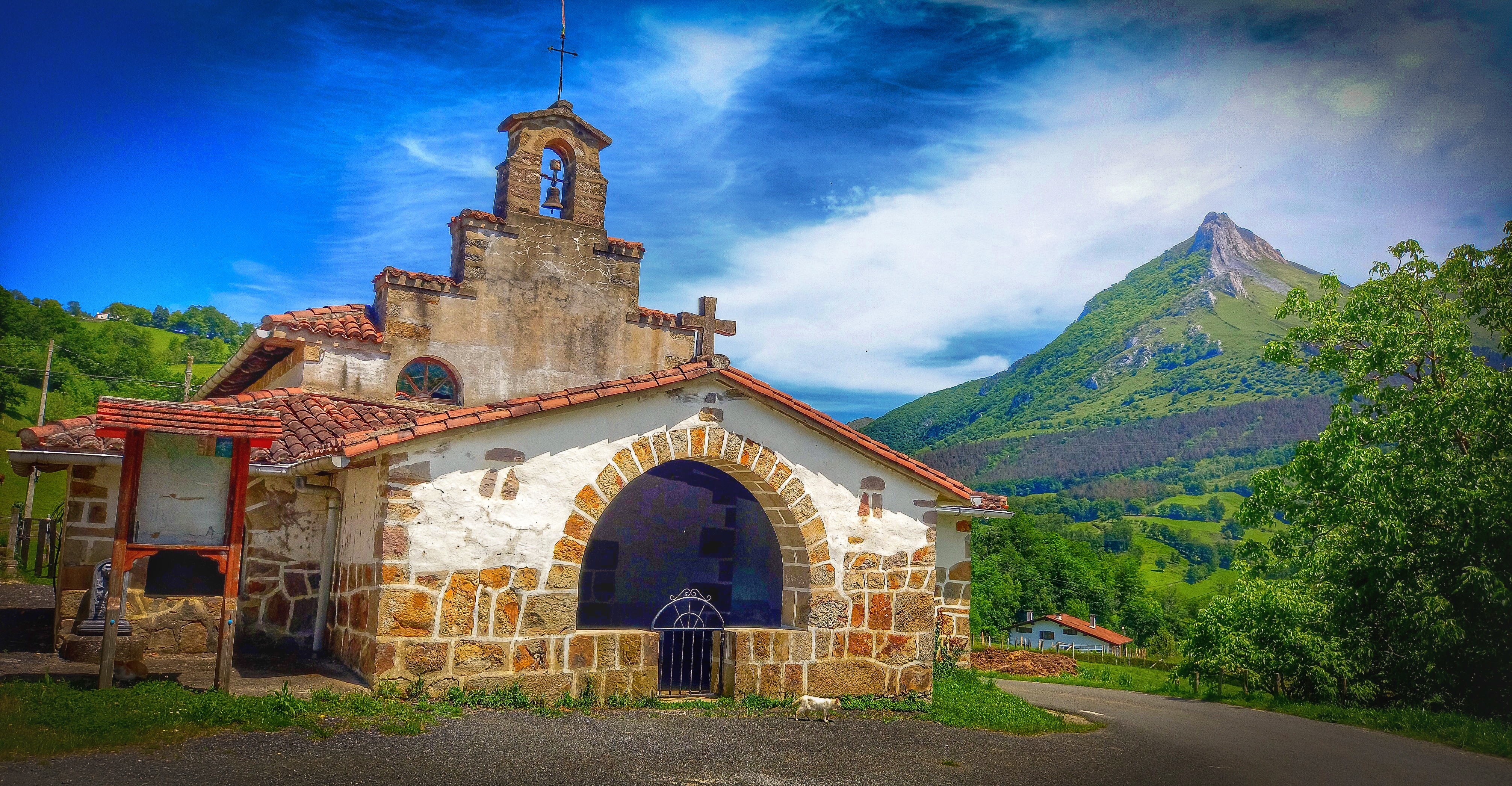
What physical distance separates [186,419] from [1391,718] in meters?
13.9

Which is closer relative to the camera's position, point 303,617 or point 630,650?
point 630,650

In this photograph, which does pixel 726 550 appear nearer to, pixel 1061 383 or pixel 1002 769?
pixel 1002 769

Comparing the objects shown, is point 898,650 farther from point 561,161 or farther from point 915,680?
point 561,161

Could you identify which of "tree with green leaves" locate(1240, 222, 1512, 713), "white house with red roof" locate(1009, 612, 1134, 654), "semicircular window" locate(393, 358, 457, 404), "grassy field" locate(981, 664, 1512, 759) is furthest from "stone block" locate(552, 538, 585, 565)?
"white house with red roof" locate(1009, 612, 1134, 654)

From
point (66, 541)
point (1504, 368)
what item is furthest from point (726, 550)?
point (1504, 368)

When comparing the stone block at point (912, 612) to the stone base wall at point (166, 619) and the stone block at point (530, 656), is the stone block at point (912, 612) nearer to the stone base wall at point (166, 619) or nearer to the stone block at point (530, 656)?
the stone block at point (530, 656)

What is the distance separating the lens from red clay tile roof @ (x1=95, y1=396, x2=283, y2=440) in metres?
7.05

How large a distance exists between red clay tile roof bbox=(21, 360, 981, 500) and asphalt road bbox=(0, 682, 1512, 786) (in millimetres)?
2419

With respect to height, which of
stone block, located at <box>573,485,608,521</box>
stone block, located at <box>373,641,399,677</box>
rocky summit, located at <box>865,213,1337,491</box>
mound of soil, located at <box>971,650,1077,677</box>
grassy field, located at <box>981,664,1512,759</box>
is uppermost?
rocky summit, located at <box>865,213,1337,491</box>

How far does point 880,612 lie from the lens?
10.2m

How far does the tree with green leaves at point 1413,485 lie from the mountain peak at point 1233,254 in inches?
5204

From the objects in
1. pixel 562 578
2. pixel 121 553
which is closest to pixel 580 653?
pixel 562 578

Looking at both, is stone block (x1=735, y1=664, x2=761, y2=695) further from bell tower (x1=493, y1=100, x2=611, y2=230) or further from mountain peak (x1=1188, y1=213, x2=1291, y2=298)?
mountain peak (x1=1188, y1=213, x2=1291, y2=298)

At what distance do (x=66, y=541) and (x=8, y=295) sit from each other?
94.5 ft
